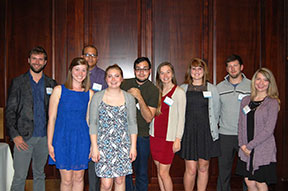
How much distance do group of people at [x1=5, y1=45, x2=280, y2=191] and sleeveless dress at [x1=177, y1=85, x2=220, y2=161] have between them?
1 cm

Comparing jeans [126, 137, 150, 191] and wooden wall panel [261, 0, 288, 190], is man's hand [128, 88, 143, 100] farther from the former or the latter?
wooden wall panel [261, 0, 288, 190]

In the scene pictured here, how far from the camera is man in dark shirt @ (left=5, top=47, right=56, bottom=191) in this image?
8.96ft

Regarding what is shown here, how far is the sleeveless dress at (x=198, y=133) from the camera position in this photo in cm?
273

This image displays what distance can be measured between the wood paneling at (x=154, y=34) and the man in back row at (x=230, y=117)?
26.5 inches

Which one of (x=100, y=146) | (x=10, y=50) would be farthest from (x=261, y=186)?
(x=10, y=50)

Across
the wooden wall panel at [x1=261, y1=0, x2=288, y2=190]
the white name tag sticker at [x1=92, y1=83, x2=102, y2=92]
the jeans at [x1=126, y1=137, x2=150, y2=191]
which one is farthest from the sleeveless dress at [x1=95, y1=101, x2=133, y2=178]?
the wooden wall panel at [x1=261, y1=0, x2=288, y2=190]

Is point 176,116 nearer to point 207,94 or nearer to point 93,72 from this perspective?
point 207,94

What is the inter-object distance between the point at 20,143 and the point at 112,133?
1215 mm

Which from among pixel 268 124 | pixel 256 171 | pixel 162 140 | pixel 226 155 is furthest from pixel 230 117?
pixel 162 140

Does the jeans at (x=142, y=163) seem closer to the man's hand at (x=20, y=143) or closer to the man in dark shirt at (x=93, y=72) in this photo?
the man in dark shirt at (x=93, y=72)

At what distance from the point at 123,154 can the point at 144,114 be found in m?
0.49

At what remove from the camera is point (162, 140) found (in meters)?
2.64

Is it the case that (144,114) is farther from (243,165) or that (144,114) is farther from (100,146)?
(243,165)

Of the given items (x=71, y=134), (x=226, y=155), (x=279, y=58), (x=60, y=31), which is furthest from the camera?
(x=279, y=58)
